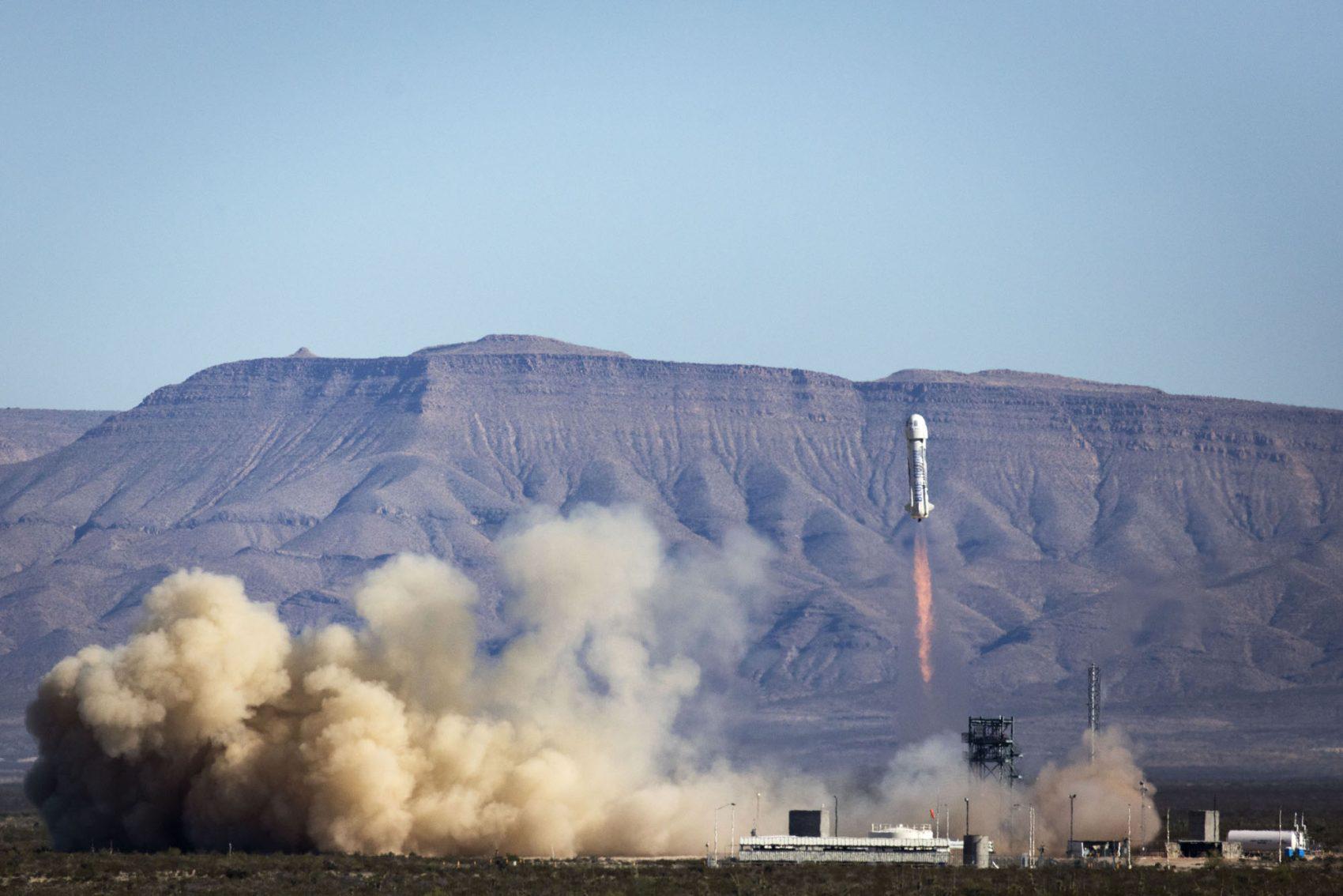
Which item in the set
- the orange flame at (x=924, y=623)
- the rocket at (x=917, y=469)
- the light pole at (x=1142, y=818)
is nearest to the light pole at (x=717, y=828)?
the rocket at (x=917, y=469)

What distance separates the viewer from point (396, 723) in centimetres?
9106

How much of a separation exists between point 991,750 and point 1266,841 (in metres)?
13.7

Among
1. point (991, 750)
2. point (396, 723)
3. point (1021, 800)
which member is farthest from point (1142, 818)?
point (396, 723)

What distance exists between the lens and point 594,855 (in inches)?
3792

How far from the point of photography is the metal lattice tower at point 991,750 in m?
105

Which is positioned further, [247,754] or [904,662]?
[904,662]

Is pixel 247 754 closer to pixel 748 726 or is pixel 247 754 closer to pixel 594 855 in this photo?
pixel 594 855

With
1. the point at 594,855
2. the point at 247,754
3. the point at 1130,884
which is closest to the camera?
the point at 1130,884

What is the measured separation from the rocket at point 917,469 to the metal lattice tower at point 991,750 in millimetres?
10576

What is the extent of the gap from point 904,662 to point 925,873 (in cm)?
3506

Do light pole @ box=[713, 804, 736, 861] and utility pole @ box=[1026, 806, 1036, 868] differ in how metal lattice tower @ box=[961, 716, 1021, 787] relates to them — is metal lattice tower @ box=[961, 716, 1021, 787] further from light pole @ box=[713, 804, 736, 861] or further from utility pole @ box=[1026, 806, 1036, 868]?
light pole @ box=[713, 804, 736, 861]

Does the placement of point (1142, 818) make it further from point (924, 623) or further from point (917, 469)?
point (924, 623)

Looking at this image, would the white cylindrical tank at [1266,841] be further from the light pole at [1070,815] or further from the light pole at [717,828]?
the light pole at [717,828]

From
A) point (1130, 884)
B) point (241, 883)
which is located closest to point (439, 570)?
point (241, 883)
